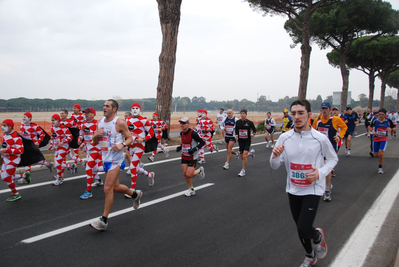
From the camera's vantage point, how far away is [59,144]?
25.3 ft

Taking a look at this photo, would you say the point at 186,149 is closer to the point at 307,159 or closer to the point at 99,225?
the point at 99,225

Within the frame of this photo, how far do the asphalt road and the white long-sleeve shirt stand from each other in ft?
3.22

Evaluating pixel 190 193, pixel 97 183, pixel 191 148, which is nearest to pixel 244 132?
pixel 191 148

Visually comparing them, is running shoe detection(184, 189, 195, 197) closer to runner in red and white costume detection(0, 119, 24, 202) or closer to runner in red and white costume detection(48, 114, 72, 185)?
runner in red and white costume detection(48, 114, 72, 185)

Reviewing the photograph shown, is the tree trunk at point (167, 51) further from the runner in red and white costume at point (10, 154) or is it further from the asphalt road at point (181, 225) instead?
the runner in red and white costume at point (10, 154)

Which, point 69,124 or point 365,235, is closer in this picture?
point 365,235

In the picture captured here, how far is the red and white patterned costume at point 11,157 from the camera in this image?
6.34 meters

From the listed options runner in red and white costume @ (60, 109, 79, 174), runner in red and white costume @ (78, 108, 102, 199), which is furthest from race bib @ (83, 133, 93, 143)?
runner in red and white costume @ (60, 109, 79, 174)

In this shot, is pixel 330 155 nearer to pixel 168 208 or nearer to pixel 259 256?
pixel 259 256

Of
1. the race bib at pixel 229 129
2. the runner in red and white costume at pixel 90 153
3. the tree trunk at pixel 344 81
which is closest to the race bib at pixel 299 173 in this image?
the runner in red and white costume at pixel 90 153

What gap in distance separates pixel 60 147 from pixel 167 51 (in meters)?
9.01

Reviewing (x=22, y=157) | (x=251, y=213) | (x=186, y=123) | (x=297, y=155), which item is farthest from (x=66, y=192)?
(x=297, y=155)

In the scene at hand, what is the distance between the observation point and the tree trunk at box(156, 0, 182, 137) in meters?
15.2

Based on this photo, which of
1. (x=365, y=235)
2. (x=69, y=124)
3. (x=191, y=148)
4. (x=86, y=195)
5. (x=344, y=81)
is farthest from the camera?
(x=344, y=81)
